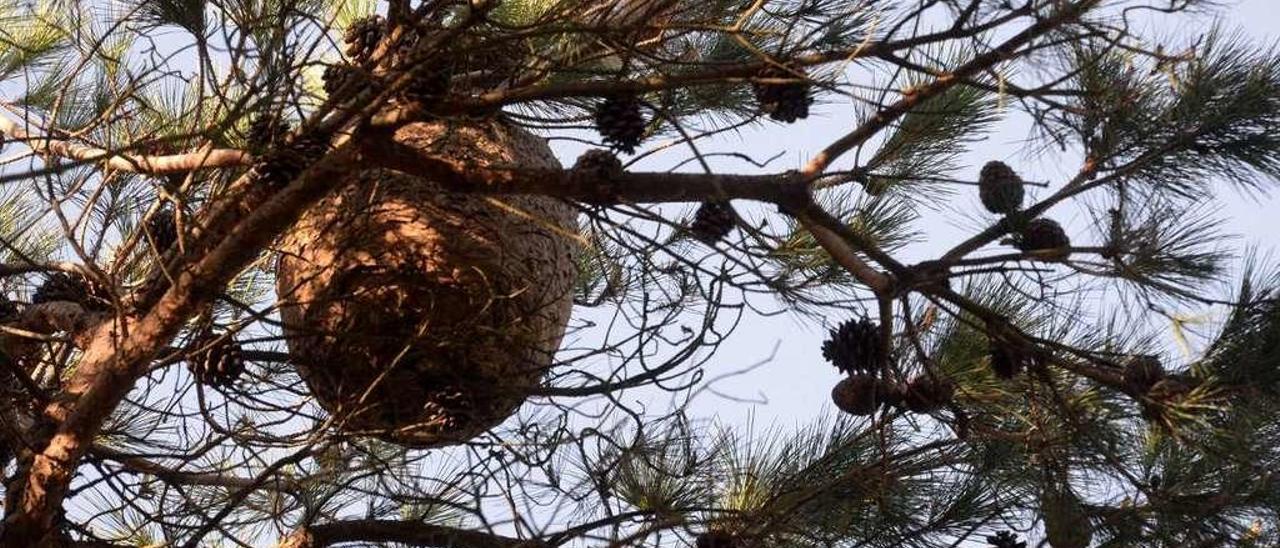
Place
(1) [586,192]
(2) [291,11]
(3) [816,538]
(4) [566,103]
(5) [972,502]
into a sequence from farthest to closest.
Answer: (4) [566,103] → (5) [972,502] → (3) [816,538] → (2) [291,11] → (1) [586,192]

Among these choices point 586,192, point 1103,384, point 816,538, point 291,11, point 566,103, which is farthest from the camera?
point 566,103

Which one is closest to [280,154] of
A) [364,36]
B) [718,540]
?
[364,36]

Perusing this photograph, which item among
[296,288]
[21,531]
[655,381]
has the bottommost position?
[21,531]

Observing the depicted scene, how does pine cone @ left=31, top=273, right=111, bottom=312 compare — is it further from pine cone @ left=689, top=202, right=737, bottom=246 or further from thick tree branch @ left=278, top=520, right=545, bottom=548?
pine cone @ left=689, top=202, right=737, bottom=246

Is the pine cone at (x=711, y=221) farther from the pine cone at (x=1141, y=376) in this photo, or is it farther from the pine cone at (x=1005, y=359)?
the pine cone at (x=1141, y=376)

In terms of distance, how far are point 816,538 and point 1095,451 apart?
391 mm

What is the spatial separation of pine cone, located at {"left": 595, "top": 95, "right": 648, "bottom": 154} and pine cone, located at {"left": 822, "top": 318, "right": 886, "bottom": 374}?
0.35 m

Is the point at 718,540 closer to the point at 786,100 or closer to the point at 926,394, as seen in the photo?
the point at 926,394

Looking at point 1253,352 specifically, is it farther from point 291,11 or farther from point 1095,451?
point 291,11

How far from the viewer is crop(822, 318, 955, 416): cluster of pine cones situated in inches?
73.1

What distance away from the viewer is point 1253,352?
71.7 inches

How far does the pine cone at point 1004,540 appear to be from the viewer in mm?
2038

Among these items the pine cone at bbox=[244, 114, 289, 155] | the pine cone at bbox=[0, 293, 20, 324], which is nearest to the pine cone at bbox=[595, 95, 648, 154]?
the pine cone at bbox=[244, 114, 289, 155]

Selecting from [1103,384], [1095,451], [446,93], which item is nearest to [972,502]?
[1095,451]
